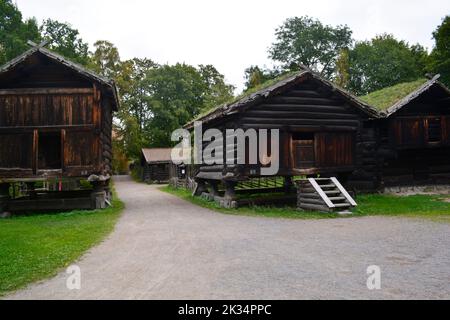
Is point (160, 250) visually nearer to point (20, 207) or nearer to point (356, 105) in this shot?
point (20, 207)

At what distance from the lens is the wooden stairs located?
14.1 metres

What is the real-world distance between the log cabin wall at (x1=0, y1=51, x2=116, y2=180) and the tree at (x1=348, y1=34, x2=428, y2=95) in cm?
4260

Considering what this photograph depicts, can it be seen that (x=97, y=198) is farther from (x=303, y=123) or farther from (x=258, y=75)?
(x=258, y=75)

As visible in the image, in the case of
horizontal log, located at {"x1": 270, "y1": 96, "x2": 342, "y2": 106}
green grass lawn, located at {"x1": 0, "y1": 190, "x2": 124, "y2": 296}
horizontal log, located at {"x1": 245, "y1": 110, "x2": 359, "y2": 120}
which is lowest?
green grass lawn, located at {"x1": 0, "y1": 190, "x2": 124, "y2": 296}

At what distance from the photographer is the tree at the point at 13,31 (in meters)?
37.5

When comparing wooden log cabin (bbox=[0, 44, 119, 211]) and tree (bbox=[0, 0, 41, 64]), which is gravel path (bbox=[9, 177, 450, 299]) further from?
tree (bbox=[0, 0, 41, 64])

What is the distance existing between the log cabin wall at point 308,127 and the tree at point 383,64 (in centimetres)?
3400

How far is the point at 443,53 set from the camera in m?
38.6

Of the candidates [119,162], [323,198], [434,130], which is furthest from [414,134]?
[119,162]

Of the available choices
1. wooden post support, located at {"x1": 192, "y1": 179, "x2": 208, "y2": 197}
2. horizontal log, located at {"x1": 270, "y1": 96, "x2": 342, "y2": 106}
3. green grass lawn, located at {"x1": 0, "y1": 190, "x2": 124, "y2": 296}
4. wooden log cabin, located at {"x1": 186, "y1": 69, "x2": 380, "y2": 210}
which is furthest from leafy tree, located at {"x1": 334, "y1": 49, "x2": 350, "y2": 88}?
green grass lawn, located at {"x1": 0, "y1": 190, "x2": 124, "y2": 296}

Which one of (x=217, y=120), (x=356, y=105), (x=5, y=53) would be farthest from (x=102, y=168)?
(x=5, y=53)

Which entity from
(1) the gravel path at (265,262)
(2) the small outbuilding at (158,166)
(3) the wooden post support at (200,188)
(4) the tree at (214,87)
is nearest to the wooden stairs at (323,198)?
(1) the gravel path at (265,262)

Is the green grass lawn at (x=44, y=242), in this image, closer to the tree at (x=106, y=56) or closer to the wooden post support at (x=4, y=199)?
the wooden post support at (x=4, y=199)

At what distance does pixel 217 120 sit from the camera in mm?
17516
